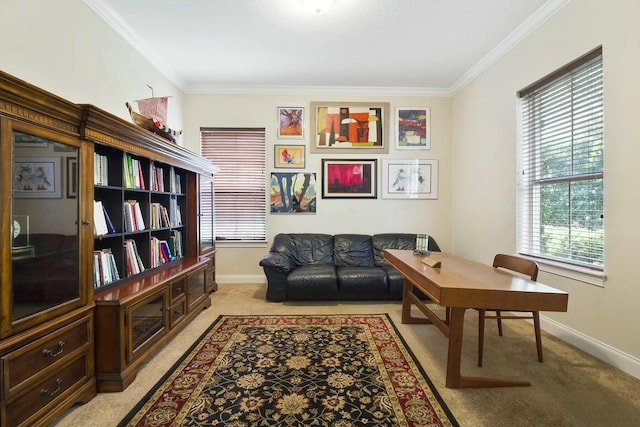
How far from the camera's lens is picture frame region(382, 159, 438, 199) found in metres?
4.36

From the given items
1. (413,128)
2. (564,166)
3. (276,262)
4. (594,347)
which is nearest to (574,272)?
(594,347)

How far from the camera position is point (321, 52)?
329cm

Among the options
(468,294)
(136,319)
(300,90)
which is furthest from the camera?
(300,90)

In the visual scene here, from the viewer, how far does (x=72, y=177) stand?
5.39 feet

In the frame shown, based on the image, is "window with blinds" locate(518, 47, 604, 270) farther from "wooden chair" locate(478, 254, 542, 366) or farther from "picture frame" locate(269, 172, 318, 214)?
"picture frame" locate(269, 172, 318, 214)

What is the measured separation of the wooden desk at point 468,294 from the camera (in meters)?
1.56

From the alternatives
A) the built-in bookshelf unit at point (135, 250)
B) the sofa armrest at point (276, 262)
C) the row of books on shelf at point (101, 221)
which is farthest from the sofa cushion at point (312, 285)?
the row of books on shelf at point (101, 221)

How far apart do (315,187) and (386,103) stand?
172 cm

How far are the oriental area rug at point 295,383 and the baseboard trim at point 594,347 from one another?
1444 mm

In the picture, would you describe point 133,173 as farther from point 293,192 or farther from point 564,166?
point 564,166

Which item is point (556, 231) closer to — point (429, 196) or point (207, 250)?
point (429, 196)

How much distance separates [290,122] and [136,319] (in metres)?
3.30

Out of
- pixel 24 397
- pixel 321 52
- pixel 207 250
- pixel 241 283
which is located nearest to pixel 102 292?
pixel 24 397

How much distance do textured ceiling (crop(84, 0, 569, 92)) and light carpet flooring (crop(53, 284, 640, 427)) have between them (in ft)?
9.88
